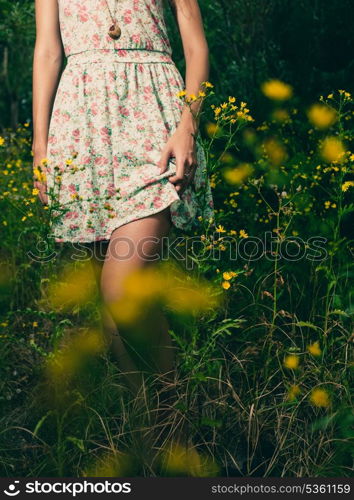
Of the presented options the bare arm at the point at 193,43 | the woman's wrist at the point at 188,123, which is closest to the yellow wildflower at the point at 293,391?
the woman's wrist at the point at 188,123

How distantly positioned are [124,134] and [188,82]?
0.26 m

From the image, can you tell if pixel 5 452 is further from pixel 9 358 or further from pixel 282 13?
pixel 282 13

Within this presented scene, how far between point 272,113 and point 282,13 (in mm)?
1007

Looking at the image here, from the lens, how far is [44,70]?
2.25 metres

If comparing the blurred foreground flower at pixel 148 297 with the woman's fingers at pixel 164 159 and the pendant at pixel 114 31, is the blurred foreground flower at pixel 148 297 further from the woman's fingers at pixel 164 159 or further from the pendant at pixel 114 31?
the pendant at pixel 114 31

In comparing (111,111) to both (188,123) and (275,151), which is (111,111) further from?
(275,151)

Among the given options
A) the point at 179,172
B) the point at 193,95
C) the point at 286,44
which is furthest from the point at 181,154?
the point at 286,44

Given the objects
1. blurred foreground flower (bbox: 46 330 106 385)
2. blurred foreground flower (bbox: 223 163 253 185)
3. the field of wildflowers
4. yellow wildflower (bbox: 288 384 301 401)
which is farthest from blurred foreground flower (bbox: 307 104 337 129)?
blurred foreground flower (bbox: 46 330 106 385)

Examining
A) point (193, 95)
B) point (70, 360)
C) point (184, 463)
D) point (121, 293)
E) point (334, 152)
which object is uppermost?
point (193, 95)

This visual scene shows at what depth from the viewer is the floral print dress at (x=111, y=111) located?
6.74 ft

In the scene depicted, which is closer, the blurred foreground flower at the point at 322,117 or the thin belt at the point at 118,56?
the thin belt at the point at 118,56

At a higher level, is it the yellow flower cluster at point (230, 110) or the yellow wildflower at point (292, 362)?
the yellow flower cluster at point (230, 110)

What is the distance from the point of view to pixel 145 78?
6.85ft

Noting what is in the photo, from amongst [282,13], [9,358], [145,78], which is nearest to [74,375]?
[9,358]
